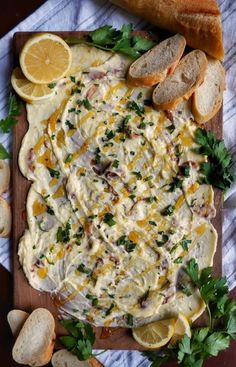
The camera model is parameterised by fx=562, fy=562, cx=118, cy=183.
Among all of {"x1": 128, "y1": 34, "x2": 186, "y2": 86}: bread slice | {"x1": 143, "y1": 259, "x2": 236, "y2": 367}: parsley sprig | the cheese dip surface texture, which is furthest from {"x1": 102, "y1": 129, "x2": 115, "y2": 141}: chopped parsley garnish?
{"x1": 143, "y1": 259, "x2": 236, "y2": 367}: parsley sprig

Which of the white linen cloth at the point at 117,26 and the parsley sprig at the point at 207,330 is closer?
the parsley sprig at the point at 207,330

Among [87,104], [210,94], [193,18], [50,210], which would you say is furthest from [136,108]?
[50,210]

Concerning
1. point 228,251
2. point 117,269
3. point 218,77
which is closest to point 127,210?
point 117,269

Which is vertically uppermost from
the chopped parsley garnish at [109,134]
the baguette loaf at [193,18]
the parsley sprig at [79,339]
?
the baguette loaf at [193,18]

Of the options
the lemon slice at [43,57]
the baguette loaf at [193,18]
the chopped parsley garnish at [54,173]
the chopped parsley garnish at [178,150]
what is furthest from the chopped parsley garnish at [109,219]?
the baguette loaf at [193,18]

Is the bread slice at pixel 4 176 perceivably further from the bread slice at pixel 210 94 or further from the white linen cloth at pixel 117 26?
the bread slice at pixel 210 94

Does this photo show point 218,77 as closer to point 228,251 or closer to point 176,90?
point 176,90
